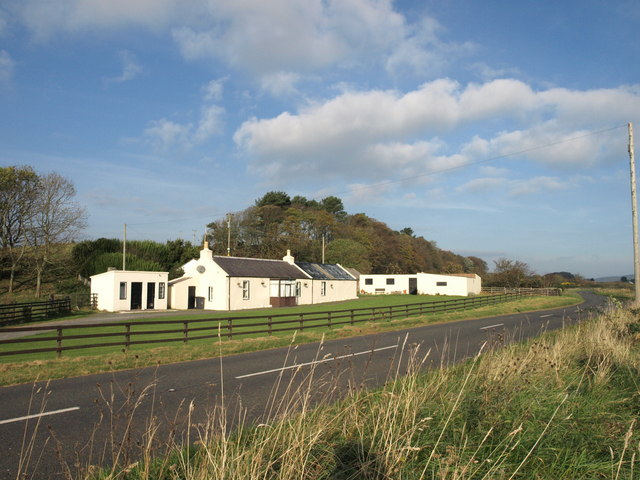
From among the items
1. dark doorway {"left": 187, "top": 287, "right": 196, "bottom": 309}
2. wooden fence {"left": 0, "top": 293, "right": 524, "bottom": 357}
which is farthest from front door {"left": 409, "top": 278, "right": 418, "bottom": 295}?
dark doorway {"left": 187, "top": 287, "right": 196, "bottom": 309}

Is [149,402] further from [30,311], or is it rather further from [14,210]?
[14,210]

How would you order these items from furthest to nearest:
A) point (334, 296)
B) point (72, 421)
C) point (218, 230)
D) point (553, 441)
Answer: point (218, 230) → point (334, 296) → point (72, 421) → point (553, 441)

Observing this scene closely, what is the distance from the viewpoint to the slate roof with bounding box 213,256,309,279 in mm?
40031

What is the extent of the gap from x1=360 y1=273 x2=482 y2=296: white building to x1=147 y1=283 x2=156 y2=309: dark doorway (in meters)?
39.7

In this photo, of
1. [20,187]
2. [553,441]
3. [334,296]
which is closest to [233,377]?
[553,441]

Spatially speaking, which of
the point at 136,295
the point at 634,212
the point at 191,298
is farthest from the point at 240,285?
the point at 634,212

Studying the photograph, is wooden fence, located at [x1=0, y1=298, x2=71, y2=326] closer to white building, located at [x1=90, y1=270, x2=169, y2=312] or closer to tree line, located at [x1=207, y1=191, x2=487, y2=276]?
white building, located at [x1=90, y1=270, x2=169, y2=312]

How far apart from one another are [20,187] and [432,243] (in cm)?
9198

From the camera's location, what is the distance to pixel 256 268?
4288 centimetres

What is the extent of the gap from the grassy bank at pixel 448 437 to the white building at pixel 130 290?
1346 inches

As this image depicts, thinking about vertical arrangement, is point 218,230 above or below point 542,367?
above

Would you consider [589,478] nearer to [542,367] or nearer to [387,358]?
[542,367]

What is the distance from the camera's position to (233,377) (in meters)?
10.5

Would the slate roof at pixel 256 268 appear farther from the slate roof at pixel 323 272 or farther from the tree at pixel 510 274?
the tree at pixel 510 274
